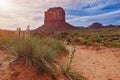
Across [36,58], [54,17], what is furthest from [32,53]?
[54,17]

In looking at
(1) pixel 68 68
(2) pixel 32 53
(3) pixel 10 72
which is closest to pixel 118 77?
(1) pixel 68 68

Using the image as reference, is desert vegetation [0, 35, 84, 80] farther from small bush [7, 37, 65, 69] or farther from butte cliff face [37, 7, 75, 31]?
butte cliff face [37, 7, 75, 31]

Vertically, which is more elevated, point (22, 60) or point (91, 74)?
point (22, 60)

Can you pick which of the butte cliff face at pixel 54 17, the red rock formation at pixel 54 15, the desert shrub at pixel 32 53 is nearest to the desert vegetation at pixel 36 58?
the desert shrub at pixel 32 53

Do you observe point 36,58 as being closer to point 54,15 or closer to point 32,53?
point 32,53

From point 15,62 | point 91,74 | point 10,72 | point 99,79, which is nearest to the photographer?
point 10,72

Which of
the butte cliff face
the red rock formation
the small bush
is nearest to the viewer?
the small bush

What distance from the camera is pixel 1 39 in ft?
35.2

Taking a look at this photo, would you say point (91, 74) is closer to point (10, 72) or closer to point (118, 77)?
point (118, 77)

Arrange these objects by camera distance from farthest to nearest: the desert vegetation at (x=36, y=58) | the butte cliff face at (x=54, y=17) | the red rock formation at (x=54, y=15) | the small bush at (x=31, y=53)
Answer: the red rock formation at (x=54, y=15) < the butte cliff face at (x=54, y=17) < the small bush at (x=31, y=53) < the desert vegetation at (x=36, y=58)

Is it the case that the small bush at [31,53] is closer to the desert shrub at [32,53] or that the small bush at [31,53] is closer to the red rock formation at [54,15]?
the desert shrub at [32,53]

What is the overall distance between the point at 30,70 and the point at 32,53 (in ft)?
1.84

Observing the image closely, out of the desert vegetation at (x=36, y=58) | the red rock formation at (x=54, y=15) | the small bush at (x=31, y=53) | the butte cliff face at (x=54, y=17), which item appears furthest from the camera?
the red rock formation at (x=54, y=15)

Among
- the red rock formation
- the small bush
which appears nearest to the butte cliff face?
the red rock formation
